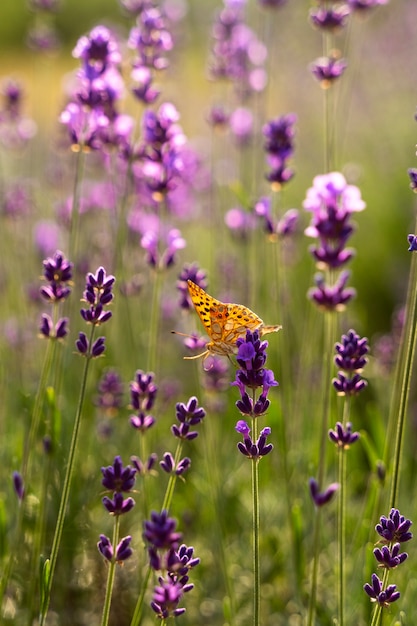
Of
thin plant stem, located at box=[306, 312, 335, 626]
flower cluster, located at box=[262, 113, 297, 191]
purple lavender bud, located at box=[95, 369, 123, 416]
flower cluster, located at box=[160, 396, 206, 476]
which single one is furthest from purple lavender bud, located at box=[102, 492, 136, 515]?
flower cluster, located at box=[262, 113, 297, 191]

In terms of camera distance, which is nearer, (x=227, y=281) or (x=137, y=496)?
(x=137, y=496)

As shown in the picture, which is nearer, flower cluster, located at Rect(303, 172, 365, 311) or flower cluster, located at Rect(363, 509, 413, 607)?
flower cluster, located at Rect(363, 509, 413, 607)

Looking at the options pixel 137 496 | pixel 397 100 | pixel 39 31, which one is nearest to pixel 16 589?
pixel 137 496

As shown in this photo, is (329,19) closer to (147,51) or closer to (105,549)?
(147,51)

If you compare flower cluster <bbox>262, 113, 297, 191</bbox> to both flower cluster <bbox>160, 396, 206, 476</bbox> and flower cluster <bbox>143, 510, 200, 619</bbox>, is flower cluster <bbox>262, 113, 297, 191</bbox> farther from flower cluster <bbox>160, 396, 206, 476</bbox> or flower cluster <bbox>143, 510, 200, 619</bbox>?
flower cluster <bbox>143, 510, 200, 619</bbox>

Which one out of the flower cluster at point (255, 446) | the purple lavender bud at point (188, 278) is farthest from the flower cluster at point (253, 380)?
the purple lavender bud at point (188, 278)

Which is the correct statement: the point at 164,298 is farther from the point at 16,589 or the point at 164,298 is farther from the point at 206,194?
the point at 16,589

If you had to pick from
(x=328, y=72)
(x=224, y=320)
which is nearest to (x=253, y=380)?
(x=224, y=320)
